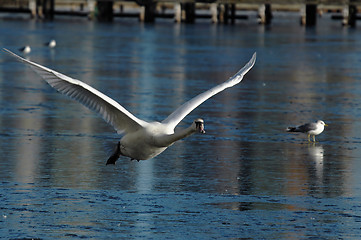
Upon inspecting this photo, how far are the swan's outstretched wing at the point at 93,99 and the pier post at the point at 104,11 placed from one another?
10012 cm

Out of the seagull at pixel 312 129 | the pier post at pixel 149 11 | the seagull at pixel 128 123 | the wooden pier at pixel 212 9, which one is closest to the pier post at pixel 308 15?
the wooden pier at pixel 212 9

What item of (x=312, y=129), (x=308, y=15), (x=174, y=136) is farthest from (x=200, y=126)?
(x=308, y=15)

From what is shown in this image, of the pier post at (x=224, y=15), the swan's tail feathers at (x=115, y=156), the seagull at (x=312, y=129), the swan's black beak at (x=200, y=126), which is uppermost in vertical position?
the swan's black beak at (x=200, y=126)

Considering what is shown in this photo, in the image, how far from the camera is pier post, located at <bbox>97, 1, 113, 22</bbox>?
11362 centimetres

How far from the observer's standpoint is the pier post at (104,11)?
114 meters

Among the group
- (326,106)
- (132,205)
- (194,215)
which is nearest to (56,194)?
(132,205)

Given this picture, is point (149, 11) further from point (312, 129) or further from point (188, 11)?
point (312, 129)

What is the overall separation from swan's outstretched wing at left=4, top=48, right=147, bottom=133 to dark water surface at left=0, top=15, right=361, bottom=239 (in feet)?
3.24

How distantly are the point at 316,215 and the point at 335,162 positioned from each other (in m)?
4.43

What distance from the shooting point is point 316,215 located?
12.9 m

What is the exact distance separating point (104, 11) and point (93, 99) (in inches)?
4003

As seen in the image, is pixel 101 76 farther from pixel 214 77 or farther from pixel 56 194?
pixel 56 194

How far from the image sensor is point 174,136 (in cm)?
1313

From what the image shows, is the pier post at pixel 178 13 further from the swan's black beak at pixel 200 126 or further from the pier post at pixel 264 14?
the swan's black beak at pixel 200 126
